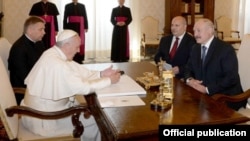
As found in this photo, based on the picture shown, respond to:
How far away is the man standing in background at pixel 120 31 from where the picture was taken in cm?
813

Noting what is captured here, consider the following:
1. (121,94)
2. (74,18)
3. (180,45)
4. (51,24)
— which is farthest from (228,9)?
(121,94)

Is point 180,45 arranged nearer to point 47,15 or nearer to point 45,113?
point 45,113

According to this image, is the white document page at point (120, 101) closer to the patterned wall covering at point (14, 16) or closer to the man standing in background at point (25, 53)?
the man standing in background at point (25, 53)

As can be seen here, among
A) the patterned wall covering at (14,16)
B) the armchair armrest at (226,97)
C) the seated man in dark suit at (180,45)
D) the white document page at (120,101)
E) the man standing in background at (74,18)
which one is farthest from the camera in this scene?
the patterned wall covering at (14,16)

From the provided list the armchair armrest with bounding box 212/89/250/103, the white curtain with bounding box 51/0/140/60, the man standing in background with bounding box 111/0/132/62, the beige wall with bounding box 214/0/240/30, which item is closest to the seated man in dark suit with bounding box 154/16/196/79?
the armchair armrest with bounding box 212/89/250/103

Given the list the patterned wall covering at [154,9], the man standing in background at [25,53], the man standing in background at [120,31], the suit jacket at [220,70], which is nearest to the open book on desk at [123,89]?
the suit jacket at [220,70]

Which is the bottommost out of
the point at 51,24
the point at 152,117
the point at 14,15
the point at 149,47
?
the point at 149,47

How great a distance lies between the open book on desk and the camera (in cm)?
A: 259

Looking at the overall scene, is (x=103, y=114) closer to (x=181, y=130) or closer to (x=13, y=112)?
(x=181, y=130)

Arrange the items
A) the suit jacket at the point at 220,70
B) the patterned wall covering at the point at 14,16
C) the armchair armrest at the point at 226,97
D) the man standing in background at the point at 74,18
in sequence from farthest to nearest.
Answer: the patterned wall covering at the point at 14,16
the man standing in background at the point at 74,18
the suit jacket at the point at 220,70
the armchair armrest at the point at 226,97

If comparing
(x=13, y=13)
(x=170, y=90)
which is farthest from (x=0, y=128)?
(x=13, y=13)

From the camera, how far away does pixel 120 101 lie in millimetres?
2441

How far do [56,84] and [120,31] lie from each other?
18.3 ft

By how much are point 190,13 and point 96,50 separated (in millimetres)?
2620
